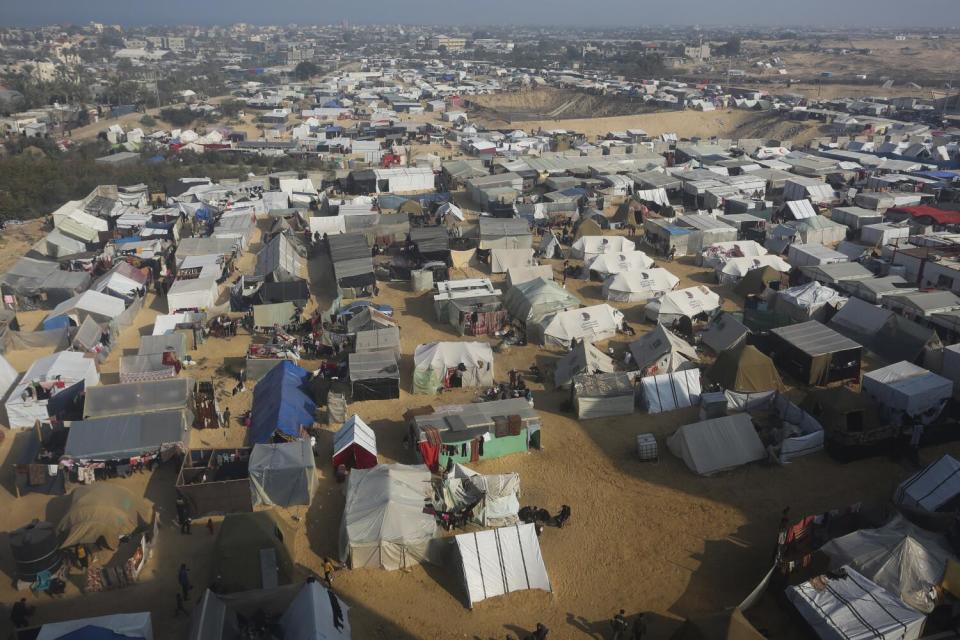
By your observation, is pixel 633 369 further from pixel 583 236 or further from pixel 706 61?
pixel 706 61

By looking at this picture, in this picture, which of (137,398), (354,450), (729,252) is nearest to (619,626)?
(354,450)

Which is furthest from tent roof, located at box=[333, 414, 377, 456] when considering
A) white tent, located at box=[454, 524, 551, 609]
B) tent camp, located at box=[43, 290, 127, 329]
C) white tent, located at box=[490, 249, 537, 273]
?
white tent, located at box=[490, 249, 537, 273]

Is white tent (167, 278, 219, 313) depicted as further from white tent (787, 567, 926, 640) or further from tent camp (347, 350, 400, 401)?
white tent (787, 567, 926, 640)

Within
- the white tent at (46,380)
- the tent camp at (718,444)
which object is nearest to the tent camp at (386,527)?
the tent camp at (718,444)

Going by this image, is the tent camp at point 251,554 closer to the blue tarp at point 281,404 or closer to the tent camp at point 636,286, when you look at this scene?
the blue tarp at point 281,404

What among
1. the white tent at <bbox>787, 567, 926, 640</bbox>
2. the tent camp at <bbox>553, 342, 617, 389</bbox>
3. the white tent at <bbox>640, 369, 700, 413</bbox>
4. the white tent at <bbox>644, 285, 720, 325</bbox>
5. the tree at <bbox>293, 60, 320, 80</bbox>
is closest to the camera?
the white tent at <bbox>787, 567, 926, 640</bbox>

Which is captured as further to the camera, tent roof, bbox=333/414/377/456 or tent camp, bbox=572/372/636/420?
tent camp, bbox=572/372/636/420
